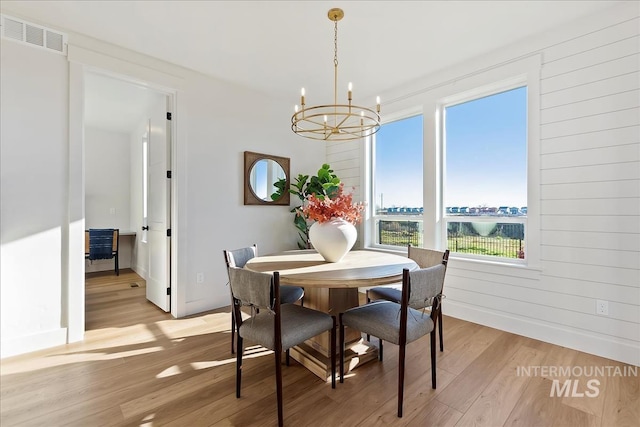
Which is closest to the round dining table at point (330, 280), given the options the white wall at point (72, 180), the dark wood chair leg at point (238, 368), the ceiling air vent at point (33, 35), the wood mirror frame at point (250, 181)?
the dark wood chair leg at point (238, 368)

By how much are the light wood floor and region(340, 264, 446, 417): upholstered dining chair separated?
201 millimetres

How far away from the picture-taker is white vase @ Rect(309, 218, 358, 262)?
7.27 ft

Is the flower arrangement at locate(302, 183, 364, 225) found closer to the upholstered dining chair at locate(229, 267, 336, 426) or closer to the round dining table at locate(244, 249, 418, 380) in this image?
the round dining table at locate(244, 249, 418, 380)

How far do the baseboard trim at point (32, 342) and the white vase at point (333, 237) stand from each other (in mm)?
2424

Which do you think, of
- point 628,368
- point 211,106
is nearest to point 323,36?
point 211,106

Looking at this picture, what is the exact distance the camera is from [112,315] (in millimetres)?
3256

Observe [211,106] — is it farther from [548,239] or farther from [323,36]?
[548,239]

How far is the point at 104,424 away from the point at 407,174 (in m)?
3.66

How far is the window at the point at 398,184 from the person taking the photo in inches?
147

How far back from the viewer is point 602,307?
237 centimetres

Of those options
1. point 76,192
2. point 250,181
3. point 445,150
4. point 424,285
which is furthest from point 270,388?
point 445,150

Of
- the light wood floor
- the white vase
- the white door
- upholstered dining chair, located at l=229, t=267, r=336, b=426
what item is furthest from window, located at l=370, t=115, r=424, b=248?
the white door

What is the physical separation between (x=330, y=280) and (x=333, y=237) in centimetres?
52

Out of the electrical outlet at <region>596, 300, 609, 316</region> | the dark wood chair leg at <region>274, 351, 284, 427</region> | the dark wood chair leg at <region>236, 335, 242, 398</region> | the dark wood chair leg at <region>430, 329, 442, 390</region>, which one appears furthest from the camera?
the electrical outlet at <region>596, 300, 609, 316</region>
